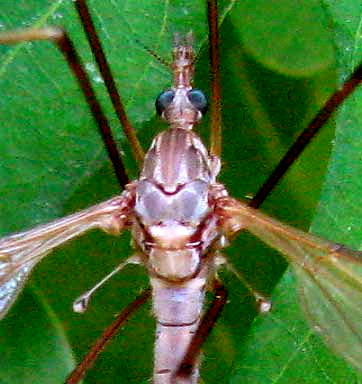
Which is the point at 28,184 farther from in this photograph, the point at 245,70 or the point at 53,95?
the point at 245,70

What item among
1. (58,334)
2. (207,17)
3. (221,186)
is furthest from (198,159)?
(58,334)

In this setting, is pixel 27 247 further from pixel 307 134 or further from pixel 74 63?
pixel 307 134

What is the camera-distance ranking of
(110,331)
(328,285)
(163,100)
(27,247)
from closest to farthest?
1. (328,285)
2. (27,247)
3. (163,100)
4. (110,331)

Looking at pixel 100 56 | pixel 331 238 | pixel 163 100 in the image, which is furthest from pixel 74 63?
pixel 331 238

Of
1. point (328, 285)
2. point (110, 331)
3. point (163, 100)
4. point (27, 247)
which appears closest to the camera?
point (328, 285)

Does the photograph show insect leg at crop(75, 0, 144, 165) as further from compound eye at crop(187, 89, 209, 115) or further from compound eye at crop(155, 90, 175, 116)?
compound eye at crop(187, 89, 209, 115)

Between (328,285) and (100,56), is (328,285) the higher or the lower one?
the lower one
